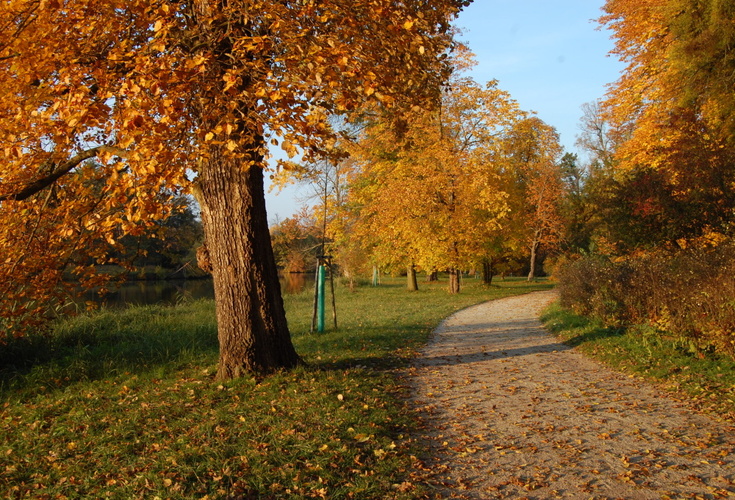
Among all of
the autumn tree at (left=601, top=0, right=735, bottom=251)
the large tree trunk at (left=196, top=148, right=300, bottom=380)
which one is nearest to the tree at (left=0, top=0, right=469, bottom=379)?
the large tree trunk at (left=196, top=148, right=300, bottom=380)

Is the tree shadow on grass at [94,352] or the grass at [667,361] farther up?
the tree shadow on grass at [94,352]

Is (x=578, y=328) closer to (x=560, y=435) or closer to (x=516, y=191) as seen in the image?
(x=560, y=435)

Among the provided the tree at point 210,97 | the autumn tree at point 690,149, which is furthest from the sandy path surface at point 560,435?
the autumn tree at point 690,149

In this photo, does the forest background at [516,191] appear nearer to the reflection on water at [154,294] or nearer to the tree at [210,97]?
the tree at [210,97]

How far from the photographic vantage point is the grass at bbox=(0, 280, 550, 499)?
402 cm

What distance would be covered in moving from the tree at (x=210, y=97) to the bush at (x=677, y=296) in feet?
15.7

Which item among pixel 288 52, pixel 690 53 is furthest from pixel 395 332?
pixel 690 53

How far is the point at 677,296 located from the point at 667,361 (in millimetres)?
1268

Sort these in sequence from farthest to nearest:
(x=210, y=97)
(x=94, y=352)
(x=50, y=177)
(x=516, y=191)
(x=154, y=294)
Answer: (x=154, y=294) → (x=516, y=191) → (x=94, y=352) → (x=50, y=177) → (x=210, y=97)

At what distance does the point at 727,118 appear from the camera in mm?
13688

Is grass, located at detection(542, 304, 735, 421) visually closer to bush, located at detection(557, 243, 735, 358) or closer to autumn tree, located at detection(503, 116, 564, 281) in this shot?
bush, located at detection(557, 243, 735, 358)

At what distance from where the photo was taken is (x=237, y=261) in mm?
6727

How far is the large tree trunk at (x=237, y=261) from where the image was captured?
6703 mm

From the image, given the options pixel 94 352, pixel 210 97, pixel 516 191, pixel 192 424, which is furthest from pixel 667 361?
pixel 516 191
